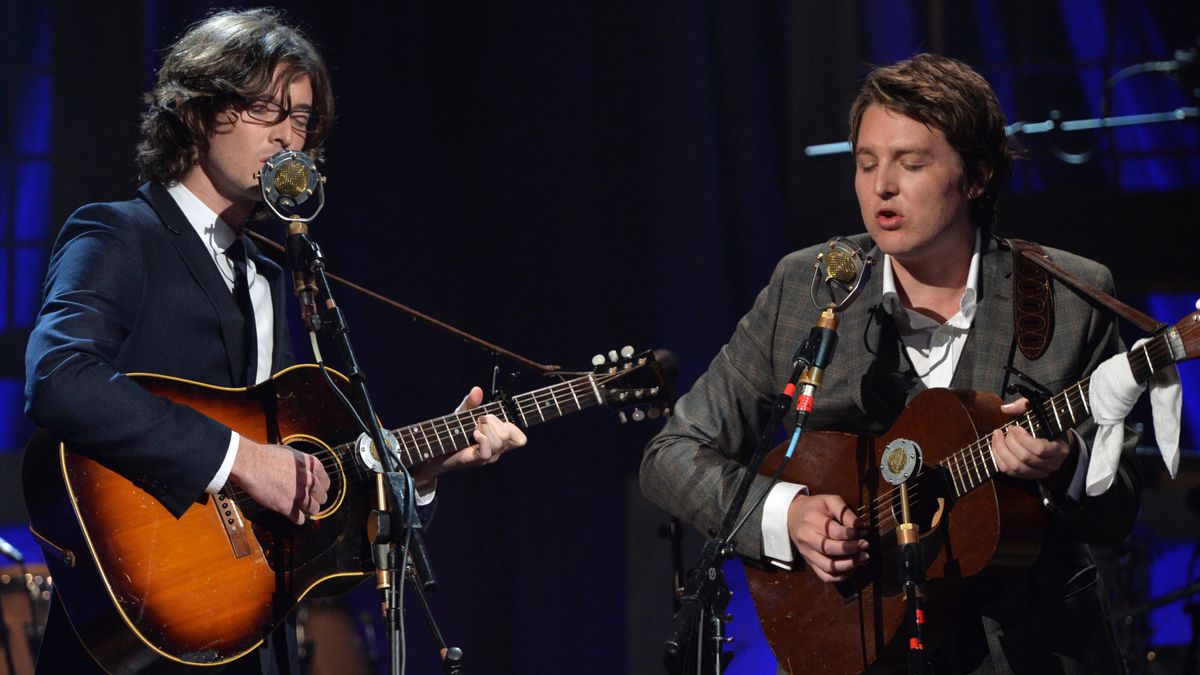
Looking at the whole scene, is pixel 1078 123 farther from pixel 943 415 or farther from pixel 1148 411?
pixel 943 415

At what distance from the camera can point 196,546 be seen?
307 centimetres

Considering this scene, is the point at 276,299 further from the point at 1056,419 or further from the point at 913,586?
the point at 1056,419

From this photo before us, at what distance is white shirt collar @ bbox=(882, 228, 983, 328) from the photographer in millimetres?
3271

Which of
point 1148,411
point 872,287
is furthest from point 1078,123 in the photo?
point 872,287

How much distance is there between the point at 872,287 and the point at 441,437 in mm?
1321

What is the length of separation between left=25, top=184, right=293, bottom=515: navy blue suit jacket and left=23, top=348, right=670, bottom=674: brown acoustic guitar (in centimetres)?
8

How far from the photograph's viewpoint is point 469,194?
6.24 m

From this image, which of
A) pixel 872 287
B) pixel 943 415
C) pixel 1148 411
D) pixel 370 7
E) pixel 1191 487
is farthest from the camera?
pixel 370 7

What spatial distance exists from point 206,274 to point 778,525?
170 cm

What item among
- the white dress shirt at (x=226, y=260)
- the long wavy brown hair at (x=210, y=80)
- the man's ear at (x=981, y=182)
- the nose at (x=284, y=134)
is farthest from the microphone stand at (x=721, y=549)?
the long wavy brown hair at (x=210, y=80)

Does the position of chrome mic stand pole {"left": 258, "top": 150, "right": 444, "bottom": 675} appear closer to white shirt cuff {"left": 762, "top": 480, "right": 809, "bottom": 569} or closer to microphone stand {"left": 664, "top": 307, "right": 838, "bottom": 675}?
microphone stand {"left": 664, "top": 307, "right": 838, "bottom": 675}

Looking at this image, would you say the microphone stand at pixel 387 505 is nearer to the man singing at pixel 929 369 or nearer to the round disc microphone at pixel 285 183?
the round disc microphone at pixel 285 183

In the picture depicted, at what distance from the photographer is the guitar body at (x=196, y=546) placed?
114 inches

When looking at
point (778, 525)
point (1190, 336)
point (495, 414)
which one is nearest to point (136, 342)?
point (495, 414)
